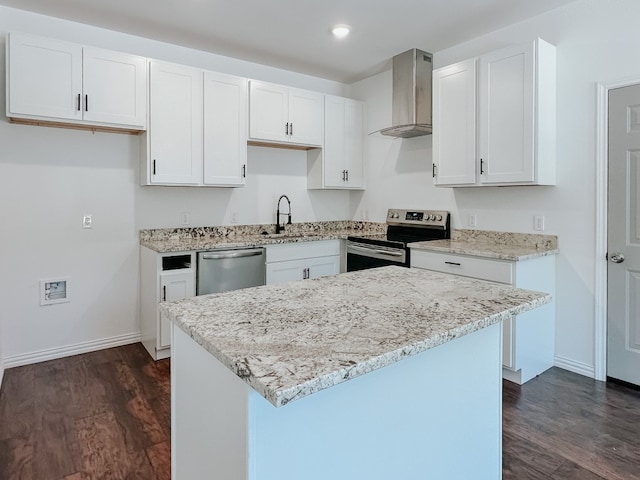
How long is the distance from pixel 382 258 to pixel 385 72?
6.94 ft

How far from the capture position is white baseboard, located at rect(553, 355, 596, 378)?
2963 mm

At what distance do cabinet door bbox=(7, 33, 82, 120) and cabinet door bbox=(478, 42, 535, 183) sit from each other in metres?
3.06

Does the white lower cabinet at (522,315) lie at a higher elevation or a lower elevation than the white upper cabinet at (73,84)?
lower

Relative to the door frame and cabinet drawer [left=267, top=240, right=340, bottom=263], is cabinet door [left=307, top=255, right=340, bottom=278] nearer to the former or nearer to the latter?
cabinet drawer [left=267, top=240, right=340, bottom=263]

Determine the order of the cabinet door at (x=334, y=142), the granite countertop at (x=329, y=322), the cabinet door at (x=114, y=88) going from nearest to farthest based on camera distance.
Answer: the granite countertop at (x=329, y=322) < the cabinet door at (x=114, y=88) < the cabinet door at (x=334, y=142)

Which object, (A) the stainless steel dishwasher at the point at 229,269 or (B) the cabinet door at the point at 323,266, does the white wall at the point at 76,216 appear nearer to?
(A) the stainless steel dishwasher at the point at 229,269

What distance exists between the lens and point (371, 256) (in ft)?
12.9

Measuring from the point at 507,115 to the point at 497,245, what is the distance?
103cm

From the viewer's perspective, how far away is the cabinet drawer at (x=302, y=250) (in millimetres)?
3762

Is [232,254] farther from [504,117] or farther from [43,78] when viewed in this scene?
[504,117]

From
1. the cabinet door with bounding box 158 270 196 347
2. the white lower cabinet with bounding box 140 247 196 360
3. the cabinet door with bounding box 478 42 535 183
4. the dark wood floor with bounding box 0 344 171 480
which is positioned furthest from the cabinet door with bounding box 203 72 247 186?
the cabinet door with bounding box 478 42 535 183

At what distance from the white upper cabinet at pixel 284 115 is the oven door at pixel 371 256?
1186mm

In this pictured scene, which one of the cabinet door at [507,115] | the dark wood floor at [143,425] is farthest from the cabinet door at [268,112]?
the dark wood floor at [143,425]

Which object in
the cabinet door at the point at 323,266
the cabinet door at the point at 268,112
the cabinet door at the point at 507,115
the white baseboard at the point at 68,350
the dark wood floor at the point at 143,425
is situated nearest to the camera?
the dark wood floor at the point at 143,425
